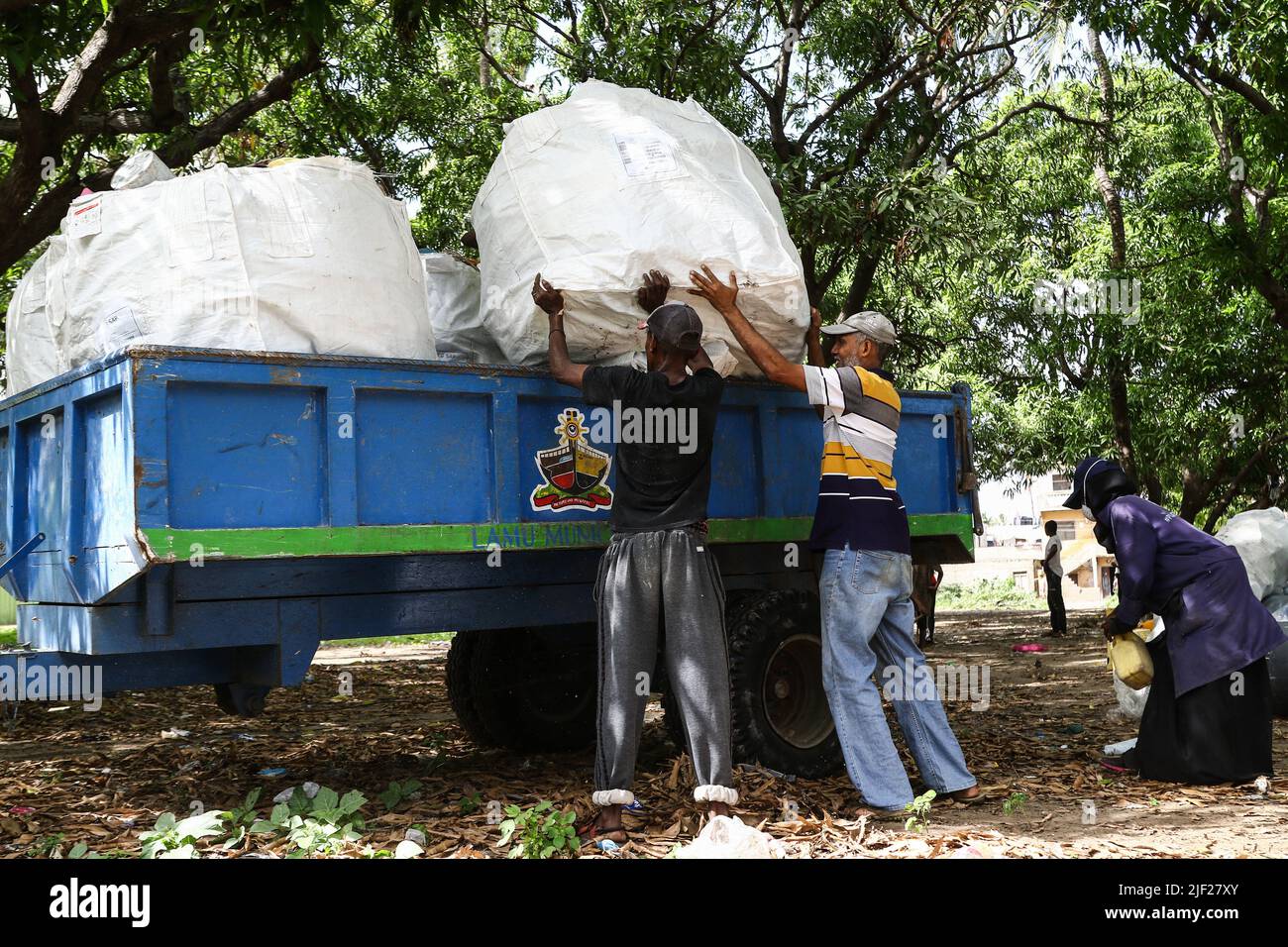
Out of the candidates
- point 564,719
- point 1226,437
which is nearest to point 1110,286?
point 1226,437

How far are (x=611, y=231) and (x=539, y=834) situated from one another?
2154 millimetres

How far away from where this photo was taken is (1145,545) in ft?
17.4

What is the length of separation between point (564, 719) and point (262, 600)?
87.5 inches

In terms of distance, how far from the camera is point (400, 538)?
4.12 metres

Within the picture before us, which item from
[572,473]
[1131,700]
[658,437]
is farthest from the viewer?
[1131,700]

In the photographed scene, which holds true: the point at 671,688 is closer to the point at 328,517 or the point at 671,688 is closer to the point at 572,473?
the point at 572,473

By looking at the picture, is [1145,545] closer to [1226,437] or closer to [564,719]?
[564,719]

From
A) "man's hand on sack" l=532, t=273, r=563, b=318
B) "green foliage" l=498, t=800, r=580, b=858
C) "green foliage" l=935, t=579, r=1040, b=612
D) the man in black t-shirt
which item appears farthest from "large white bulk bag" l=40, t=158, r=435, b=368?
"green foliage" l=935, t=579, r=1040, b=612

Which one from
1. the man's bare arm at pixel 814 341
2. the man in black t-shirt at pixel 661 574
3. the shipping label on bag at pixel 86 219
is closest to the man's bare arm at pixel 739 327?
the man in black t-shirt at pixel 661 574

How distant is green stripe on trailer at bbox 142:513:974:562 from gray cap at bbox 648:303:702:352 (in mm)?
822

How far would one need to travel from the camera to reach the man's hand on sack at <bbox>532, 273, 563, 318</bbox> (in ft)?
14.3

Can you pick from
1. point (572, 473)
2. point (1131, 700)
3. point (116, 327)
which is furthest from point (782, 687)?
point (116, 327)

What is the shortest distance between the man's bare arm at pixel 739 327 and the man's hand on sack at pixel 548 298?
50cm

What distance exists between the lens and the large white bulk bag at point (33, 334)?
4.63 meters
